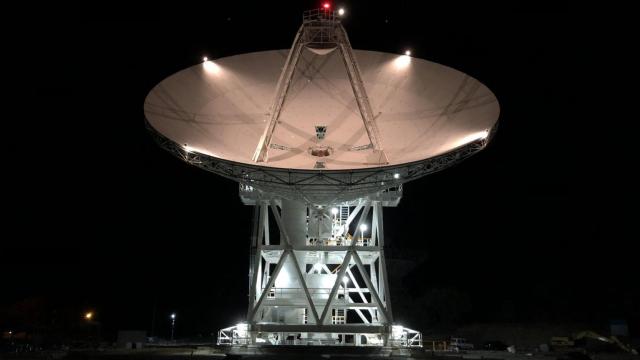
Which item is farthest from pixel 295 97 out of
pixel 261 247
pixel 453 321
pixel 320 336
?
pixel 453 321

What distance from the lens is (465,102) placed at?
32.4 meters

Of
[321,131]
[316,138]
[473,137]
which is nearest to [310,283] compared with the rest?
[316,138]

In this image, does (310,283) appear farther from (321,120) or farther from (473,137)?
(473,137)

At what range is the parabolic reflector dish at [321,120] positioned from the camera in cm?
3020

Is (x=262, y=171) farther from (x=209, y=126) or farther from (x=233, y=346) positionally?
(x=233, y=346)

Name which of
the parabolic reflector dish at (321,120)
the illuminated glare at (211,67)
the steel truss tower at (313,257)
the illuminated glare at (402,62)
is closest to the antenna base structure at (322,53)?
the steel truss tower at (313,257)

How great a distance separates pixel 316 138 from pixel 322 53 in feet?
16.8

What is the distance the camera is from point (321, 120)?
117 feet

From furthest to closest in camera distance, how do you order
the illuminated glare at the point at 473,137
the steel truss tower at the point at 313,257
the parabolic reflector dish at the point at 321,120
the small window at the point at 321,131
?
the small window at the point at 321,131, the steel truss tower at the point at 313,257, the parabolic reflector dish at the point at 321,120, the illuminated glare at the point at 473,137

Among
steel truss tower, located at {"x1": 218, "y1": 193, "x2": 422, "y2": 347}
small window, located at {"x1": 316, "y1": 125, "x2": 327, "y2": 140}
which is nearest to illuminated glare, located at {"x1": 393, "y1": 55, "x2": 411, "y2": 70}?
small window, located at {"x1": 316, "y1": 125, "x2": 327, "y2": 140}

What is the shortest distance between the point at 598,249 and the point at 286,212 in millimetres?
50283

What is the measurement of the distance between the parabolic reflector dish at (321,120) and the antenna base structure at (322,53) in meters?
0.77

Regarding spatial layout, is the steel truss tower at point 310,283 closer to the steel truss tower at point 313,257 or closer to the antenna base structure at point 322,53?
the steel truss tower at point 313,257

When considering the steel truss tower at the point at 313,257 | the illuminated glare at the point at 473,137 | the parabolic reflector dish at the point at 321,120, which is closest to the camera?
the illuminated glare at the point at 473,137
